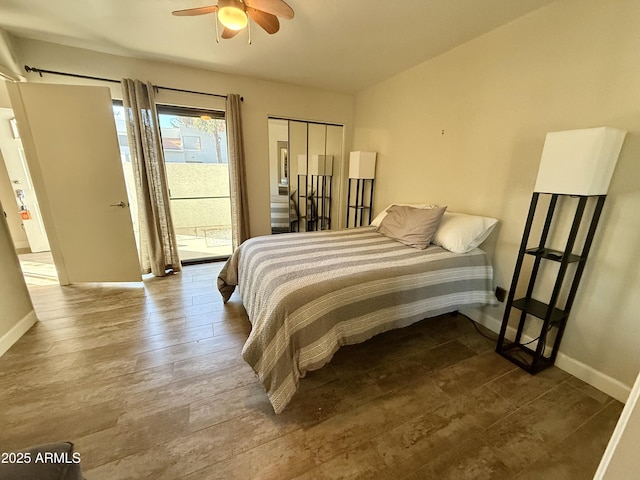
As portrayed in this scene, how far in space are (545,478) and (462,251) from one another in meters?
1.35

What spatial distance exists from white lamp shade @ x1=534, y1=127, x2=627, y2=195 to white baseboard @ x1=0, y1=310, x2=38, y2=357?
12.9ft

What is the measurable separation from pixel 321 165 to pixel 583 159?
314cm

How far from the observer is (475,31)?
83.4 inches

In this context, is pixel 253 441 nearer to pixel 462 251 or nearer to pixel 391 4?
pixel 462 251

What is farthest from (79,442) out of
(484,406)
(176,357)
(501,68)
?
(501,68)

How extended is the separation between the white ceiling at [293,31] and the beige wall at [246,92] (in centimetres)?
11

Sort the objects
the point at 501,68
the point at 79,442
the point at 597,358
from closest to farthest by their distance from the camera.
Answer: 1. the point at 79,442
2. the point at 597,358
3. the point at 501,68

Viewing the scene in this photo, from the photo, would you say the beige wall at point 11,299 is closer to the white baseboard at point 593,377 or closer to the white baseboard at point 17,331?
the white baseboard at point 17,331

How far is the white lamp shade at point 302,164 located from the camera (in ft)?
13.5

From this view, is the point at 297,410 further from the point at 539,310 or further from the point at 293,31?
the point at 293,31

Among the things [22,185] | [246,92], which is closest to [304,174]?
[246,92]

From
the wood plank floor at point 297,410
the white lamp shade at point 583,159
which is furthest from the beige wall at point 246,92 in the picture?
the white lamp shade at point 583,159

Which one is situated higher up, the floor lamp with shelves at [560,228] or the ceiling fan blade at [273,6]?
the ceiling fan blade at [273,6]

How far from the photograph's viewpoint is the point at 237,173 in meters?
3.39
